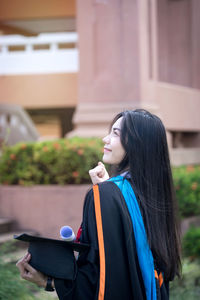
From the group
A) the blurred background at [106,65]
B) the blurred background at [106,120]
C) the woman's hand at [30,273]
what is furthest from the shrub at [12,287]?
the blurred background at [106,65]

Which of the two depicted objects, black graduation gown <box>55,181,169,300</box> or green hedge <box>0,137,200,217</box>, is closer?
black graduation gown <box>55,181,169,300</box>

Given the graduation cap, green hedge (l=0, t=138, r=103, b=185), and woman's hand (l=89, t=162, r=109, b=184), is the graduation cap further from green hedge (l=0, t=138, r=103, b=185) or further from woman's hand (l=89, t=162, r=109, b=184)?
green hedge (l=0, t=138, r=103, b=185)

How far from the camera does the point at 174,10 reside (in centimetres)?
1047

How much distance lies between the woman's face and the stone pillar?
201 inches

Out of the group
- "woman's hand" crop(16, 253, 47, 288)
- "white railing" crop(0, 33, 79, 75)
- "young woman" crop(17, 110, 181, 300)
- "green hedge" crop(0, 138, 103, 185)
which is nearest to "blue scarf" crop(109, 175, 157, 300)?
"young woman" crop(17, 110, 181, 300)

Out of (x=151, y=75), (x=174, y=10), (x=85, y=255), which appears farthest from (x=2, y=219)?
(x=174, y=10)

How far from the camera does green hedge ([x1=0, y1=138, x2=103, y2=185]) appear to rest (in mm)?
6223

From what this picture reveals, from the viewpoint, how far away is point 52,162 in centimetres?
637

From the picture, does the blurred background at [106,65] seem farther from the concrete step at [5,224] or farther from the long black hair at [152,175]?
the long black hair at [152,175]

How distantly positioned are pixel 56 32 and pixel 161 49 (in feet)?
22.0

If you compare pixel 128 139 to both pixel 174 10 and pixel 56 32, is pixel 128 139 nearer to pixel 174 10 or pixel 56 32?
pixel 174 10

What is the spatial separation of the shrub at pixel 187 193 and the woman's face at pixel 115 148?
479cm

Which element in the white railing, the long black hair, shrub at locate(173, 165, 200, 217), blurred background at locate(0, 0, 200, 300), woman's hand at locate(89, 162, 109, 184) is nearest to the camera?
the long black hair

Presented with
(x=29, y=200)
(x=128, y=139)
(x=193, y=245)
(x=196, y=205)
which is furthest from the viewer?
(x=196, y=205)
